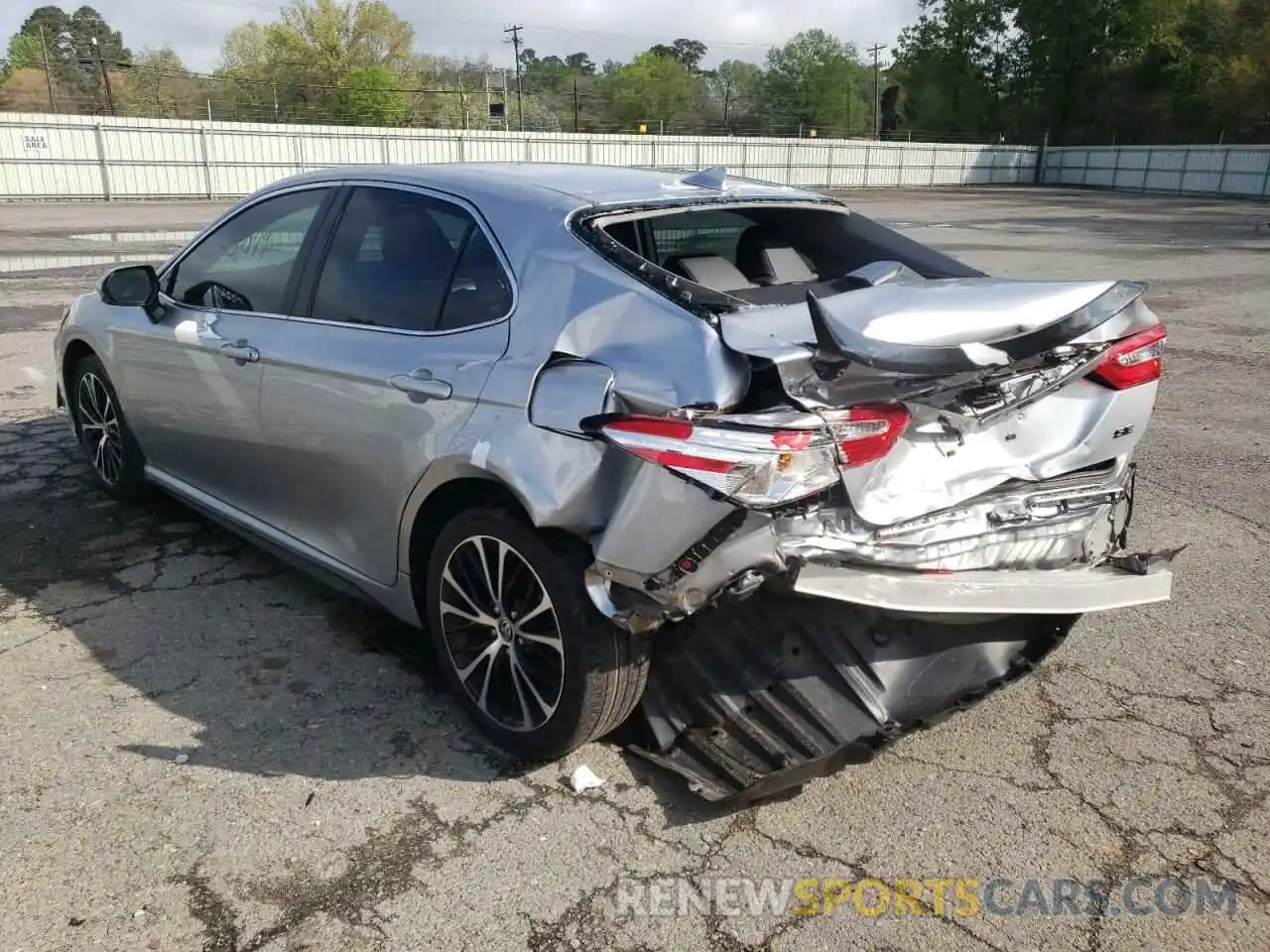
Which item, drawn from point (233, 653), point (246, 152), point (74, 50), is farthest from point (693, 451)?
point (74, 50)

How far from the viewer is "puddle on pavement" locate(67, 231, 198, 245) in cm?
1845

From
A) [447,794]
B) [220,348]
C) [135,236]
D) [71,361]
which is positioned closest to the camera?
[447,794]

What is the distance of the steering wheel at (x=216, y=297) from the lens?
4.10m

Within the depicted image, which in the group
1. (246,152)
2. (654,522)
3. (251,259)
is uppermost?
(251,259)

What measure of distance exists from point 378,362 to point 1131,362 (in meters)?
2.32

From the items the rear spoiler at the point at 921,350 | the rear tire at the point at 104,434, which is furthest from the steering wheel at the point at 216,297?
the rear spoiler at the point at 921,350

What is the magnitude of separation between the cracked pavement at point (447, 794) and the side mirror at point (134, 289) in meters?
1.12

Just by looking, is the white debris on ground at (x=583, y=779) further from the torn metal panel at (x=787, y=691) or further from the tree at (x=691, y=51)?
the tree at (x=691, y=51)

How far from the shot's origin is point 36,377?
7887 millimetres

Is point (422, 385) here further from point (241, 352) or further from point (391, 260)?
point (241, 352)

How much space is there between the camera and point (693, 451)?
238 centimetres

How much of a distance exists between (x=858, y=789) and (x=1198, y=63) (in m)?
69.2

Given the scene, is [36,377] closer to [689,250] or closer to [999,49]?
[689,250]

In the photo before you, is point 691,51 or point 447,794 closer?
point 447,794
